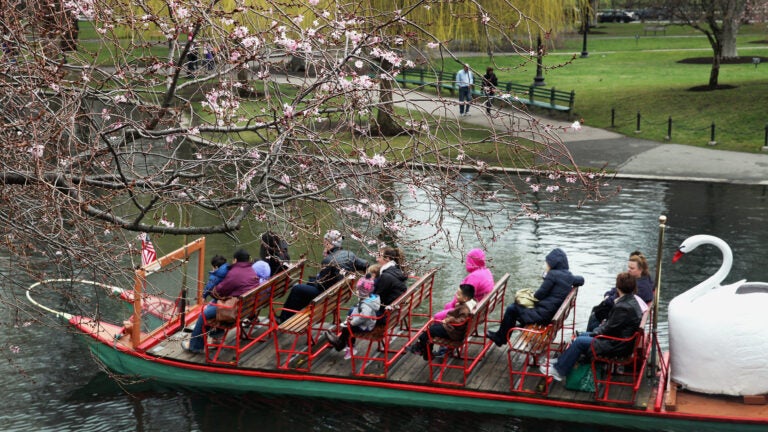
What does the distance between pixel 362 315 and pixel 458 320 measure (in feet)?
3.82

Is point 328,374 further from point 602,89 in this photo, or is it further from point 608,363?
point 602,89

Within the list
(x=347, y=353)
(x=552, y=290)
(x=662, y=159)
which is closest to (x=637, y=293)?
(x=552, y=290)

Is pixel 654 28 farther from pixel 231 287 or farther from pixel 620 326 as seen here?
pixel 620 326

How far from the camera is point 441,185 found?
8711 millimetres

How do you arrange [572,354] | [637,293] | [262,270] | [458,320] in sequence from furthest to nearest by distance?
[262,270], [637,293], [458,320], [572,354]

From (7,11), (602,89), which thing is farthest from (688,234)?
(602,89)

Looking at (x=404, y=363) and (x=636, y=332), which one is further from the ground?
(x=636, y=332)

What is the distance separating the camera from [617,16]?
8569 cm

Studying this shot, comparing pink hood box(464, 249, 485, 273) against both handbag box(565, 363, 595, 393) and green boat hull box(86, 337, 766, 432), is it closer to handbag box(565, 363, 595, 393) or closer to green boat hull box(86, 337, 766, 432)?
green boat hull box(86, 337, 766, 432)

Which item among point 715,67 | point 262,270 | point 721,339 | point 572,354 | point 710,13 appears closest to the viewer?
point 721,339

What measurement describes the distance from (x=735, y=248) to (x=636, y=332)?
8859mm

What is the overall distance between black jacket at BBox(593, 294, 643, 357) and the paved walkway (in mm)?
13300

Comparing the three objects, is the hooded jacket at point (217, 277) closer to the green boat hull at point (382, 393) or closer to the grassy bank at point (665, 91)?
the green boat hull at point (382, 393)

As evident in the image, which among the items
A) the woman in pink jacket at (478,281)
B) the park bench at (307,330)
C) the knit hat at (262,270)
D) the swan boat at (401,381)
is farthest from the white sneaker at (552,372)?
the knit hat at (262,270)
